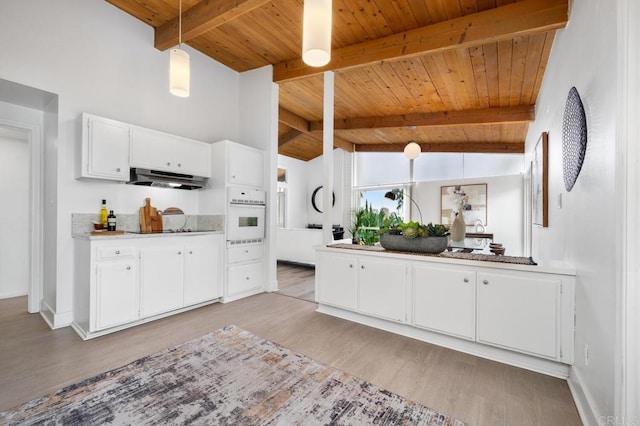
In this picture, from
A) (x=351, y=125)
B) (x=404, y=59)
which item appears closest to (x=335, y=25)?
(x=404, y=59)

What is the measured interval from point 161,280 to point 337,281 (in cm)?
191

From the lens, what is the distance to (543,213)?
2760 mm

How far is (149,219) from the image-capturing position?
11.3ft

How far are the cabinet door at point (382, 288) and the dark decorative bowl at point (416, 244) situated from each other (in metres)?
0.20

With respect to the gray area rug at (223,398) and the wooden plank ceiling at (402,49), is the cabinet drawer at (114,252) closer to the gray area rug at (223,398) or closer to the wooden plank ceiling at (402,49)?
the gray area rug at (223,398)

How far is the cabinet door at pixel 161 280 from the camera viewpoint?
9.71 feet

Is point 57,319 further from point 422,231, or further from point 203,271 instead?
point 422,231

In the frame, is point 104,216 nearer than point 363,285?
No

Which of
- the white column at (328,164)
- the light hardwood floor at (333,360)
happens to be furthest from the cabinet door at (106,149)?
the white column at (328,164)

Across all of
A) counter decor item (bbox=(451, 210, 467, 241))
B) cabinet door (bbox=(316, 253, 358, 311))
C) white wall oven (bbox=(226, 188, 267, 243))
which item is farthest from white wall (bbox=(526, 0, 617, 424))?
white wall oven (bbox=(226, 188, 267, 243))

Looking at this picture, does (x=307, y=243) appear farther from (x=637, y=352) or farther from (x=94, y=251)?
(x=637, y=352)

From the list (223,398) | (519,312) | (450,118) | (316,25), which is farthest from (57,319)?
(450,118)

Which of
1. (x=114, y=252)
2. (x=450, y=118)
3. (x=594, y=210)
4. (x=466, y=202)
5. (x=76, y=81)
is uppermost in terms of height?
(x=450, y=118)

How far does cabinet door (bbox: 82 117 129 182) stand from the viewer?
2.84m
